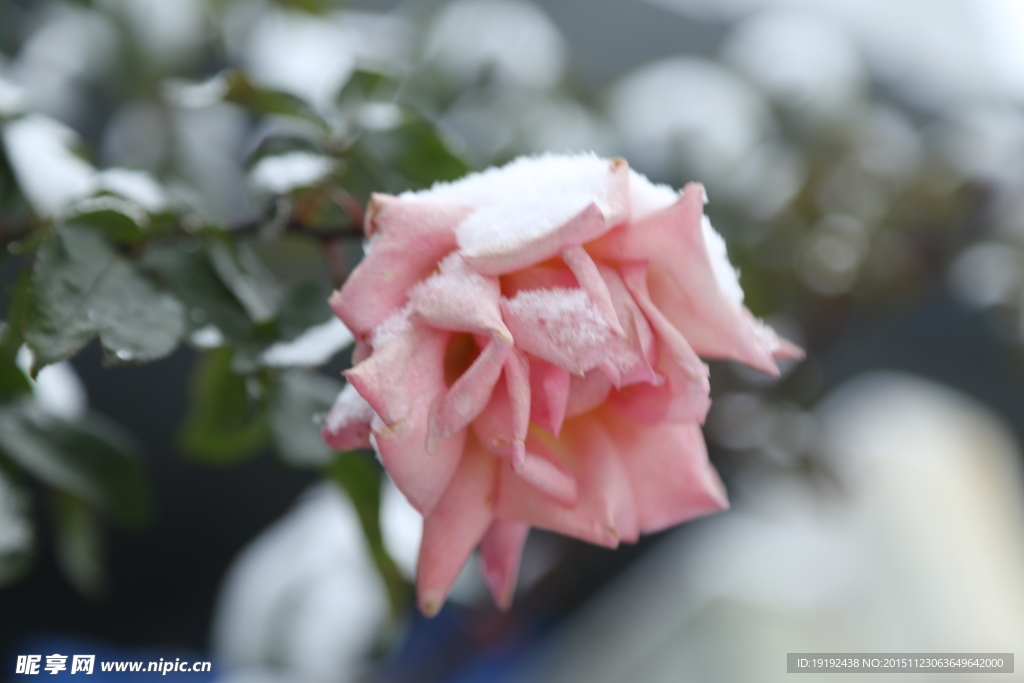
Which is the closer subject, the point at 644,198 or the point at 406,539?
the point at 644,198

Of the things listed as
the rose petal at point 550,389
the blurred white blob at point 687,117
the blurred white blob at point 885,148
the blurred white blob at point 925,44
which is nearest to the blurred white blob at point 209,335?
the rose petal at point 550,389

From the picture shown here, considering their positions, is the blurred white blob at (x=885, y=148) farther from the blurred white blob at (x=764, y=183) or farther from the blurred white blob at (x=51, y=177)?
the blurred white blob at (x=51, y=177)

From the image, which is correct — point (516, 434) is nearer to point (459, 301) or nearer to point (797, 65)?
point (459, 301)

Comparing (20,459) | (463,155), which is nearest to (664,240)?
(463,155)

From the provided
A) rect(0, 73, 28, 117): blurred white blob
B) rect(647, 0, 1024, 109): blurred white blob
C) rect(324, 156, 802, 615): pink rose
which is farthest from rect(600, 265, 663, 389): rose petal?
rect(647, 0, 1024, 109): blurred white blob

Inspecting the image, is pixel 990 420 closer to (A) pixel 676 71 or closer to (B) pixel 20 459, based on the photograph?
(A) pixel 676 71

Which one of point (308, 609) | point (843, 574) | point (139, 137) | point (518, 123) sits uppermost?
point (518, 123)

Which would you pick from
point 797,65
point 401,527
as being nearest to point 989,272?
point 797,65
